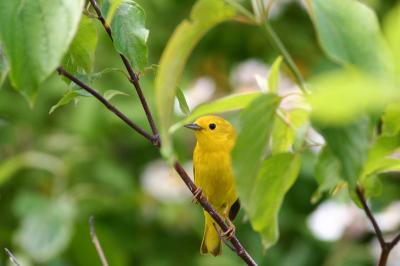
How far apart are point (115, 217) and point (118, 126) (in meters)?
0.49

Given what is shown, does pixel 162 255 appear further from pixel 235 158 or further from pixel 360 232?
pixel 235 158

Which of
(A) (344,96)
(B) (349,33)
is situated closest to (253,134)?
(B) (349,33)

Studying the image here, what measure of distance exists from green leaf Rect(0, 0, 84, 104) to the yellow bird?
163cm

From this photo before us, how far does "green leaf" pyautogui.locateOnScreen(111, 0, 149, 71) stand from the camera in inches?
46.0

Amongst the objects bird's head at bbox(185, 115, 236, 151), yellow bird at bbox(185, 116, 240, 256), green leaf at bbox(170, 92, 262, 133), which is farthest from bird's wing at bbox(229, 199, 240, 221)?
green leaf at bbox(170, 92, 262, 133)

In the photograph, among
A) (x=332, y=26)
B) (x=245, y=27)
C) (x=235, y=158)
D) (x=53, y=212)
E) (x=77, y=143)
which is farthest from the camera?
(x=245, y=27)

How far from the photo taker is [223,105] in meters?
0.99

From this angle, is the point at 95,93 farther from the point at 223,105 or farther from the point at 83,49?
the point at 223,105

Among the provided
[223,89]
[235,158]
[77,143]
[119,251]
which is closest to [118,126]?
[77,143]

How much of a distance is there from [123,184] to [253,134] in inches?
134

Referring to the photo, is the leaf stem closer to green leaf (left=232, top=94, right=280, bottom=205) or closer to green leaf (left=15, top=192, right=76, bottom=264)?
green leaf (left=232, top=94, right=280, bottom=205)

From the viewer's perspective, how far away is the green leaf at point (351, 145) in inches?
37.2

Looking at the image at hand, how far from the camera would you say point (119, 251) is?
151 inches

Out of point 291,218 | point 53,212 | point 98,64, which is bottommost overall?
point 291,218
